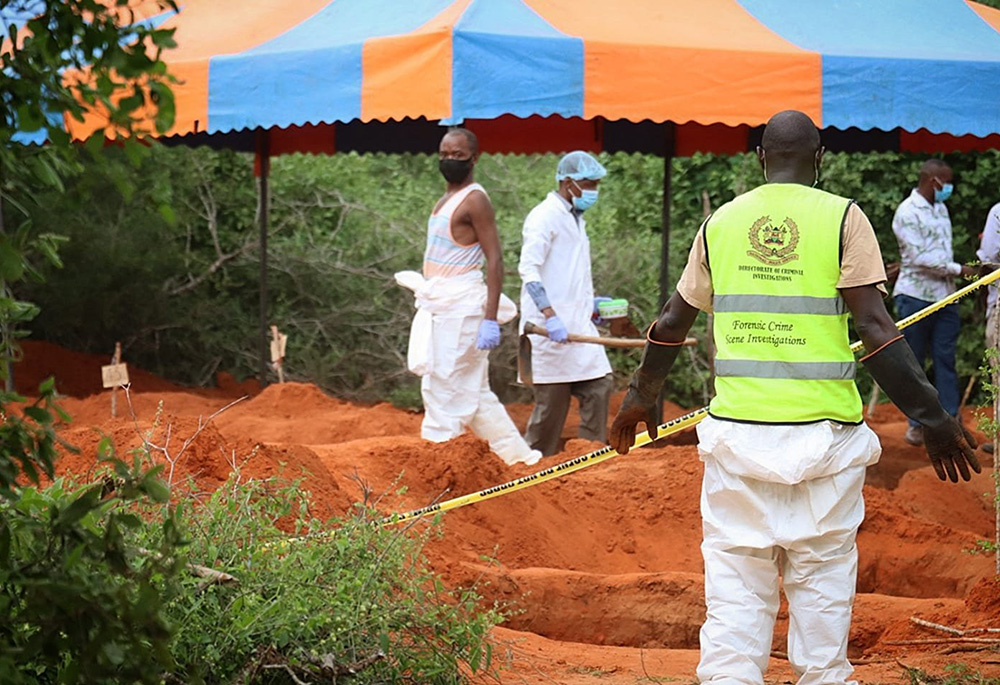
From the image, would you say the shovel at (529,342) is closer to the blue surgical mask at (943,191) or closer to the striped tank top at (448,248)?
the striped tank top at (448,248)

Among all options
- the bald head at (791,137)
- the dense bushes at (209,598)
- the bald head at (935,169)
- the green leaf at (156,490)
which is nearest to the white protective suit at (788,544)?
the dense bushes at (209,598)

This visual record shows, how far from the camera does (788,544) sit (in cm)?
372

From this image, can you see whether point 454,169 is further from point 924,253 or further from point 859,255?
point 859,255

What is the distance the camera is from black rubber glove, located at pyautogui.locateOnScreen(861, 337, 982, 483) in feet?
12.3

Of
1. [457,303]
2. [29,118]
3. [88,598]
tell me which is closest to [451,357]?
[457,303]

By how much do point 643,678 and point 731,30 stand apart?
4.43 m

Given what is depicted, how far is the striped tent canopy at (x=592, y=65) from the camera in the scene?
711 cm

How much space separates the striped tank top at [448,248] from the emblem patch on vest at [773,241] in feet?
13.7

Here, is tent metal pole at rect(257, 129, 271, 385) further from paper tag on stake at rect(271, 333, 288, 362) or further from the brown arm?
the brown arm

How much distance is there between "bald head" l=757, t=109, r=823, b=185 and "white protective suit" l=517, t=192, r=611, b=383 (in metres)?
4.55

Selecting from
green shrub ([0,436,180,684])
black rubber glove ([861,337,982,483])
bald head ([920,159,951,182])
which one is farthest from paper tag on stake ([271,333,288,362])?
green shrub ([0,436,180,684])

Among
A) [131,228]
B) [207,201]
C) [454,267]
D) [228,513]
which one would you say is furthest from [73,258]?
[228,513]

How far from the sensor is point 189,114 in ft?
25.7

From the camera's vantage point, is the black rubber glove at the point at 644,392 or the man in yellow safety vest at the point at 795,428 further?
the black rubber glove at the point at 644,392
